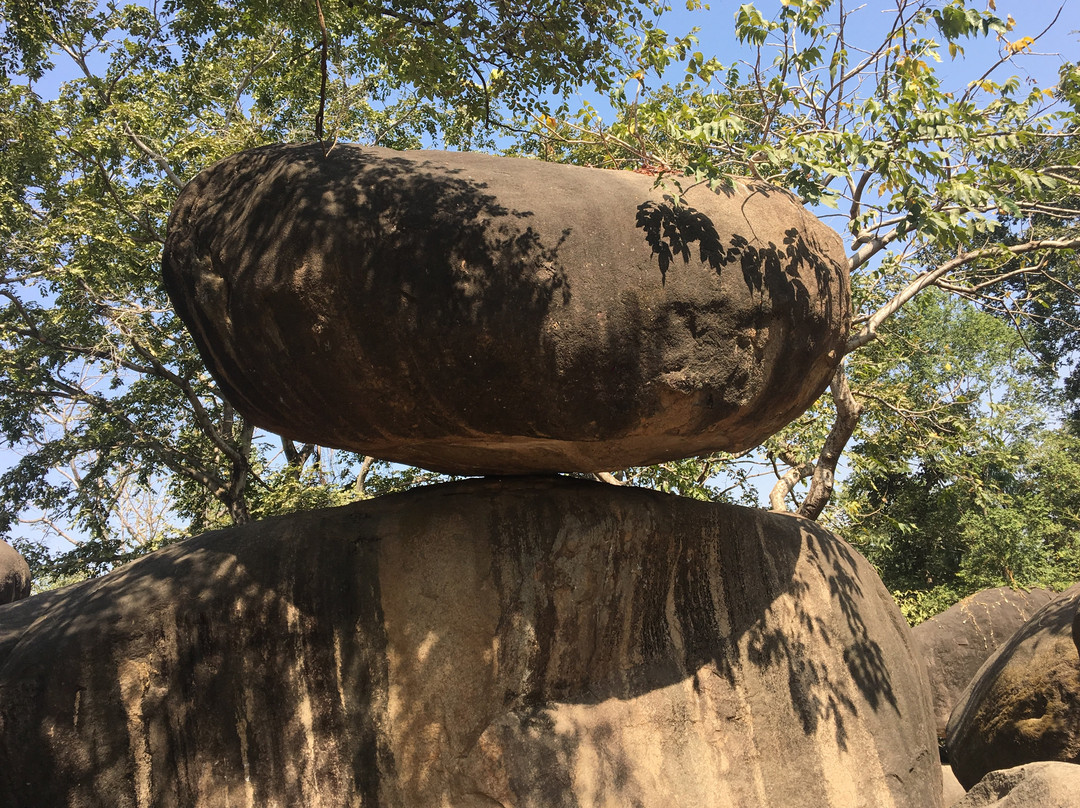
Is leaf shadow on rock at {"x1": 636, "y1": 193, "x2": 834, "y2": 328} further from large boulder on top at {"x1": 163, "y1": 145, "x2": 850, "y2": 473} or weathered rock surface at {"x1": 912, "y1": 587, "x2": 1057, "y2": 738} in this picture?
weathered rock surface at {"x1": 912, "y1": 587, "x2": 1057, "y2": 738}

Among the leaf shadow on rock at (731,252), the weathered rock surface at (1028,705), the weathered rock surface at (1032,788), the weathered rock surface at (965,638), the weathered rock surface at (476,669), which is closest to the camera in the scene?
Answer: the weathered rock surface at (1032,788)

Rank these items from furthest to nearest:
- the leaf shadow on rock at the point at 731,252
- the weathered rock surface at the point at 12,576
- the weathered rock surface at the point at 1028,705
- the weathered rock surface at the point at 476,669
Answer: the weathered rock surface at the point at 12,576 < the weathered rock surface at the point at 1028,705 < the leaf shadow on rock at the point at 731,252 < the weathered rock surface at the point at 476,669

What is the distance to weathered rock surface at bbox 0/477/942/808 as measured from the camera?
15.7 ft

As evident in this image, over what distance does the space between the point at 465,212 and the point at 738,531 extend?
2943 mm

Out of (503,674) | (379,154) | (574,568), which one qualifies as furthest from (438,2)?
(503,674)

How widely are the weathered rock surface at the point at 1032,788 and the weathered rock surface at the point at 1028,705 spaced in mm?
1923

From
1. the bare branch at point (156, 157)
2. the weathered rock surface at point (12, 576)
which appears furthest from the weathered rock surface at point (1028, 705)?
the weathered rock surface at point (12, 576)

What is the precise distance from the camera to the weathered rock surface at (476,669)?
479 centimetres

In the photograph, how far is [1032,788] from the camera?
4.42 meters

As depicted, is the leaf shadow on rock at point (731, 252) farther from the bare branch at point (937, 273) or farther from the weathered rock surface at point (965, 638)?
the weathered rock surface at point (965, 638)

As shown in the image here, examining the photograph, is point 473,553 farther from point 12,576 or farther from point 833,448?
point 12,576

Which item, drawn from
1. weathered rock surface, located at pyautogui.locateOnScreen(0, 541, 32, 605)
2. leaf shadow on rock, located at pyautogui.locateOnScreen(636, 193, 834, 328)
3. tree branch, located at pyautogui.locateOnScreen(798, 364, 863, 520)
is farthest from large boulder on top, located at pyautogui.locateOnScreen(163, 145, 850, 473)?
weathered rock surface, located at pyautogui.locateOnScreen(0, 541, 32, 605)

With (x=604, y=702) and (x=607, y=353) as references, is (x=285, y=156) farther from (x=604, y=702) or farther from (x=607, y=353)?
(x=604, y=702)

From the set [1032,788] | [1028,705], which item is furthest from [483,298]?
[1028,705]
